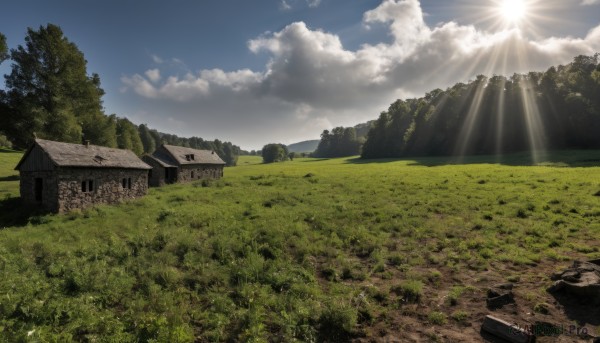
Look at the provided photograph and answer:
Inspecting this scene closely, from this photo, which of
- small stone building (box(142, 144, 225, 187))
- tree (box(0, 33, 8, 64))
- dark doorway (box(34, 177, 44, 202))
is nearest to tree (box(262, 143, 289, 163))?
small stone building (box(142, 144, 225, 187))

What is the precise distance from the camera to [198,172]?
54.7m

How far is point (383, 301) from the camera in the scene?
10.9 metres

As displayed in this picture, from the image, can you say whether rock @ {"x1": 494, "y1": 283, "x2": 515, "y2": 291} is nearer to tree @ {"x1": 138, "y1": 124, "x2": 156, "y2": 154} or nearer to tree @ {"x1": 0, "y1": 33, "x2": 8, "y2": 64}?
tree @ {"x1": 0, "y1": 33, "x2": 8, "y2": 64}

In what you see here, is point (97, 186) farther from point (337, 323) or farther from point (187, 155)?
point (337, 323)

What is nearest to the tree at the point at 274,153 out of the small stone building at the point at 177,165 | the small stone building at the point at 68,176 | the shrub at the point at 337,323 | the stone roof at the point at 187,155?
the stone roof at the point at 187,155

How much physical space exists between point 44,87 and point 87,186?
91.2ft

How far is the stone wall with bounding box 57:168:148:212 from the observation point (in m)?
24.5

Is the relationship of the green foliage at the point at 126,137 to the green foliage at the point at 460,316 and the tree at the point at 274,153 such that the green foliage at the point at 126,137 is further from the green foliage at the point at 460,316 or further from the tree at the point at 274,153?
the green foliage at the point at 460,316

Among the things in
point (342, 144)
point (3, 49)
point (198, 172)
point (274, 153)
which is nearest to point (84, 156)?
point (198, 172)

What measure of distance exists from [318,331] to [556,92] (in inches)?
3415

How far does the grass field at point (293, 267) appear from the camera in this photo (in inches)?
370

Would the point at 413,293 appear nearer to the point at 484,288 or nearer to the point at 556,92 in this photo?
the point at 484,288

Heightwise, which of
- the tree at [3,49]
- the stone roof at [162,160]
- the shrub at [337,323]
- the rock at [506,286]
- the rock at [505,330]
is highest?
the tree at [3,49]

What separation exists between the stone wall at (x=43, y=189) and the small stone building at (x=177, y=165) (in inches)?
705
